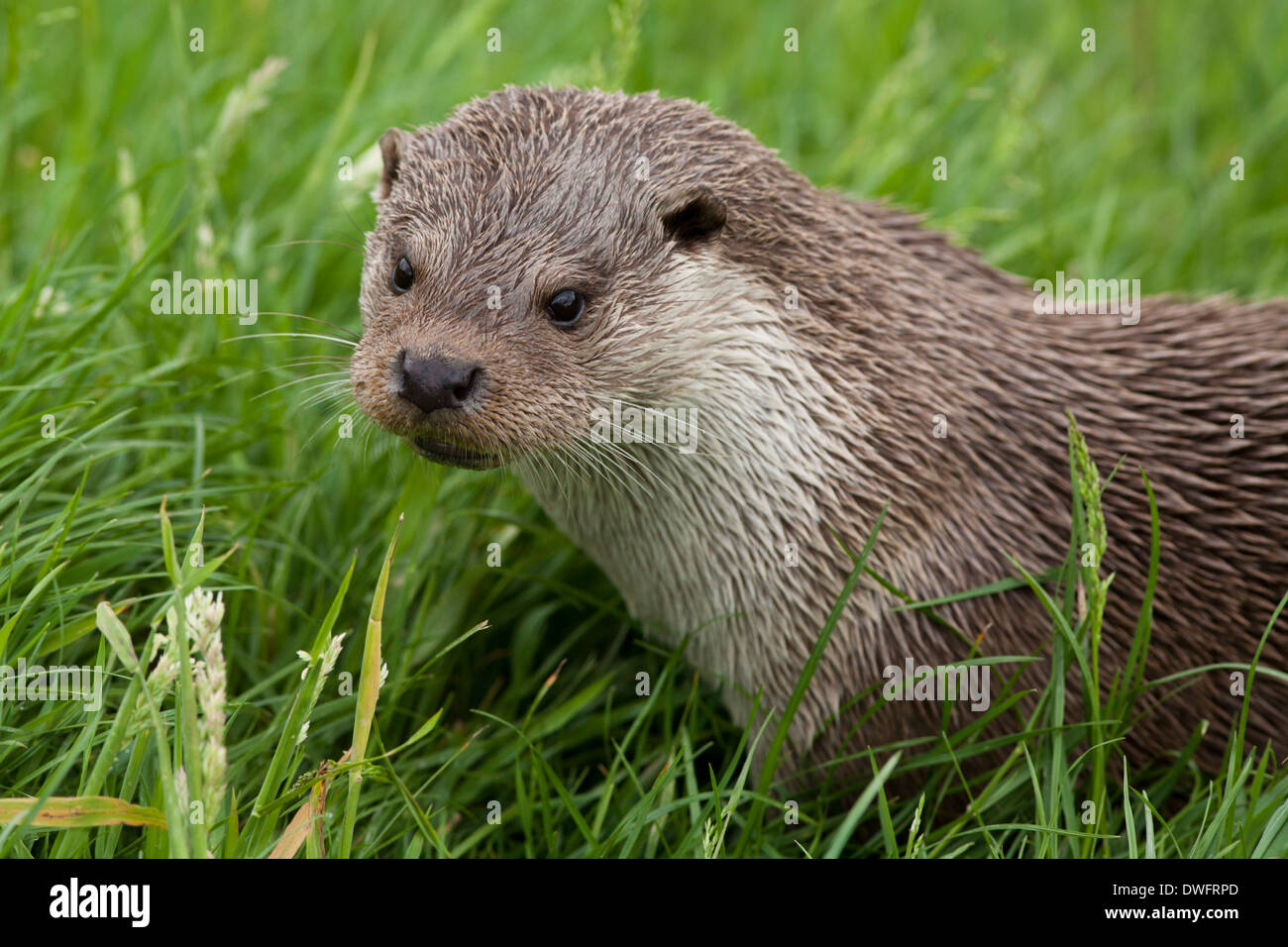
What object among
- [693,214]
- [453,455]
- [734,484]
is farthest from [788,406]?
[453,455]

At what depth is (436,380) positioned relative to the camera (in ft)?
8.82

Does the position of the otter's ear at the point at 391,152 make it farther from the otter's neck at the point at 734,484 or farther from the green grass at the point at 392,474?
the otter's neck at the point at 734,484

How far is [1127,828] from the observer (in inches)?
103

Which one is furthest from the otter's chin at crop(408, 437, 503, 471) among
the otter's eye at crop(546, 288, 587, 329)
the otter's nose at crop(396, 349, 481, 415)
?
the otter's eye at crop(546, 288, 587, 329)

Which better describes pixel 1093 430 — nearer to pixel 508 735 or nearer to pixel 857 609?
pixel 857 609

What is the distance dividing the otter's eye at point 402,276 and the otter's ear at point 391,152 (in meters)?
0.34

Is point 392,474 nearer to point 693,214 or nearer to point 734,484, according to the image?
point 734,484

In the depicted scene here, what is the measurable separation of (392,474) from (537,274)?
1.04 m

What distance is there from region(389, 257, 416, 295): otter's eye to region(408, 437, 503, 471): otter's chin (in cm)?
35

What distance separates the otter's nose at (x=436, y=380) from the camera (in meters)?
2.69

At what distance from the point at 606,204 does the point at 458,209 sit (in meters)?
0.32

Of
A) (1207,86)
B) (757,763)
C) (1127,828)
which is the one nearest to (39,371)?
(757,763)

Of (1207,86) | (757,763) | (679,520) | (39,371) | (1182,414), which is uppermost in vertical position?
(1207,86)

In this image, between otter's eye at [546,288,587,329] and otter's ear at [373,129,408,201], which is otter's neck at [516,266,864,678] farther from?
otter's ear at [373,129,408,201]
